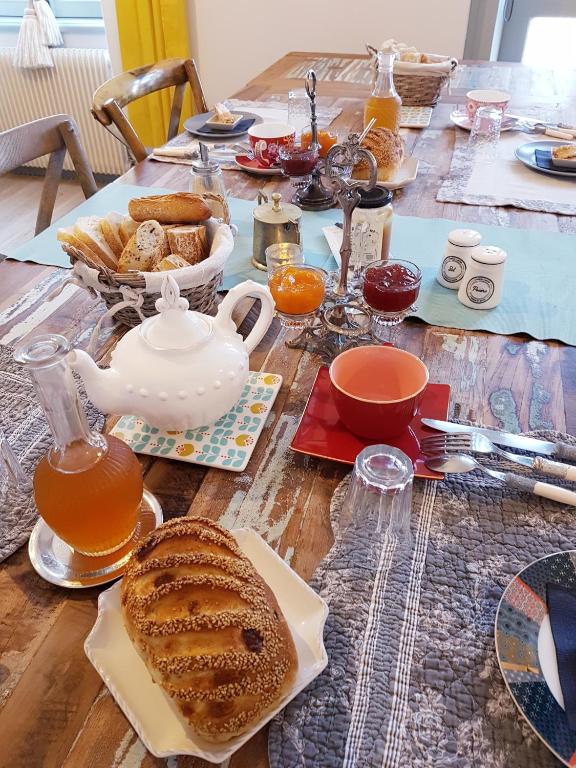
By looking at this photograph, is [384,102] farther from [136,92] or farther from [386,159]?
[136,92]

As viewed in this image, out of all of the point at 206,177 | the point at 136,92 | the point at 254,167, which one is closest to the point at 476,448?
the point at 206,177

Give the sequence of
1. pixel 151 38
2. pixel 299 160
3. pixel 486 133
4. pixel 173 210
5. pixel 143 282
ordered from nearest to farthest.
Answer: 1. pixel 143 282
2. pixel 173 210
3. pixel 299 160
4. pixel 486 133
5. pixel 151 38

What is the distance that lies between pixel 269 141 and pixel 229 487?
1064 millimetres

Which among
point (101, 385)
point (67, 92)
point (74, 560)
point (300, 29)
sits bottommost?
point (67, 92)

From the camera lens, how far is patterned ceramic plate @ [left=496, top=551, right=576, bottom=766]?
0.46 m

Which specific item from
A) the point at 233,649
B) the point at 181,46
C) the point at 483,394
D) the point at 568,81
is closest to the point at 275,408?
the point at 483,394

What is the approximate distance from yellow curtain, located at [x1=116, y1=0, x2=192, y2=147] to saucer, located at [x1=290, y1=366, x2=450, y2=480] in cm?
266

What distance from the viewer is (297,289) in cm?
89

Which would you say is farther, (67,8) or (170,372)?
(67,8)

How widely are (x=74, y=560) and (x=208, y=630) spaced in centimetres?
22

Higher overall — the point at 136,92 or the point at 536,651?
the point at 136,92

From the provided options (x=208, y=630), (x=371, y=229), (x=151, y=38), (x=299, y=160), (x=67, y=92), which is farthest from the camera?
(x=67, y=92)

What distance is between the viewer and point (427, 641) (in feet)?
1.78

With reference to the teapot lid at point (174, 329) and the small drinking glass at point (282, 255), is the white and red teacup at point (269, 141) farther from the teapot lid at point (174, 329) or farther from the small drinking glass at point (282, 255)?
the teapot lid at point (174, 329)
